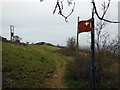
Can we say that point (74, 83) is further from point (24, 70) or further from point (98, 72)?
point (24, 70)

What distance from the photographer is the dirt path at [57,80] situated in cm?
1429

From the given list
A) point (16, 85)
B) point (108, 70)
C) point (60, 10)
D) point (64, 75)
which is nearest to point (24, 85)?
point (16, 85)

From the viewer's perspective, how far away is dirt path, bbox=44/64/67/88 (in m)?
14.3

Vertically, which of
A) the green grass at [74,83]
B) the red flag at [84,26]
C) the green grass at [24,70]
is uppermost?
the red flag at [84,26]

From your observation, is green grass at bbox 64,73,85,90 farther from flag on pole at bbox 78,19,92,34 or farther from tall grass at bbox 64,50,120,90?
flag on pole at bbox 78,19,92,34

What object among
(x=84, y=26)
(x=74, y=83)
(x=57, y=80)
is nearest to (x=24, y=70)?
(x=57, y=80)

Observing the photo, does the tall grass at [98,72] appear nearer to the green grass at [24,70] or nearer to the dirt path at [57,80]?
the dirt path at [57,80]

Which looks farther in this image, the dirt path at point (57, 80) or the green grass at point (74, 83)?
the dirt path at point (57, 80)

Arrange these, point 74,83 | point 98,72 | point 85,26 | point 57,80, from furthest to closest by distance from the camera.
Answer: point 57,80
point 98,72
point 74,83
point 85,26

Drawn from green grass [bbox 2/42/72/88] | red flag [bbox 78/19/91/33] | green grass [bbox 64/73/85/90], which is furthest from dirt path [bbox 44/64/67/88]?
red flag [bbox 78/19/91/33]

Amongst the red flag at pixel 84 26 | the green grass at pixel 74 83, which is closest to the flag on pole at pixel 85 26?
the red flag at pixel 84 26

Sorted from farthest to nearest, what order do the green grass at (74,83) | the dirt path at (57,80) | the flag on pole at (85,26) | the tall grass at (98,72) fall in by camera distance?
the dirt path at (57,80), the tall grass at (98,72), the green grass at (74,83), the flag on pole at (85,26)

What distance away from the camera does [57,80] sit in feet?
50.2

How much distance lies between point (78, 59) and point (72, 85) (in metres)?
1.88
